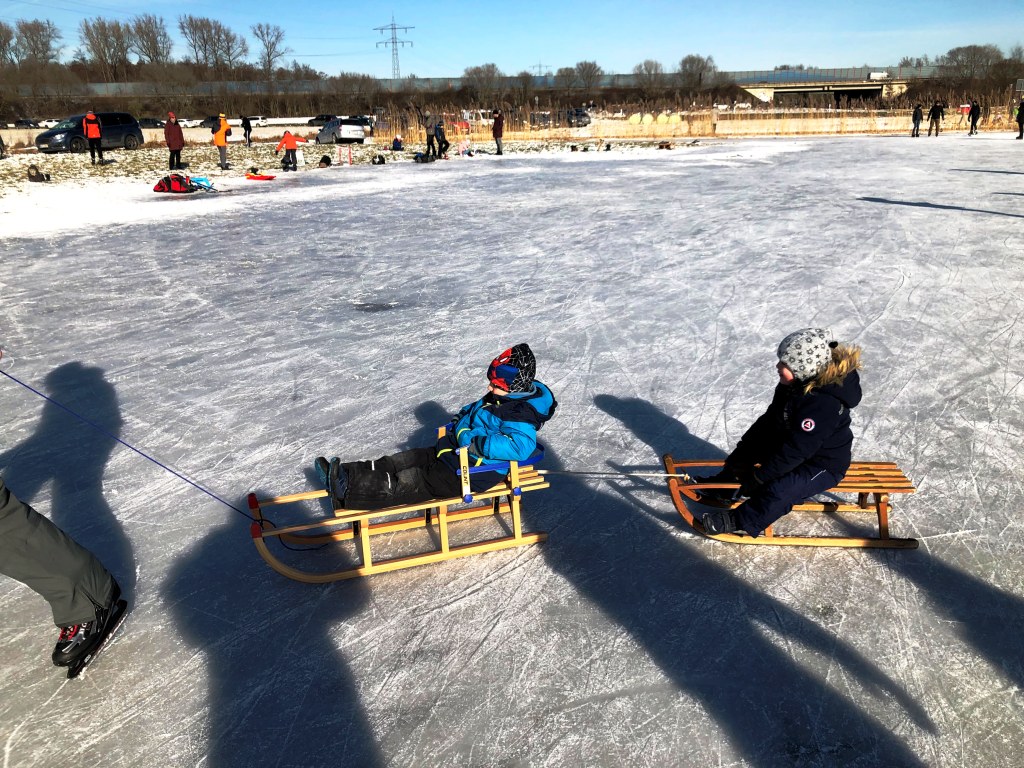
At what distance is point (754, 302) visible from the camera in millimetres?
6797

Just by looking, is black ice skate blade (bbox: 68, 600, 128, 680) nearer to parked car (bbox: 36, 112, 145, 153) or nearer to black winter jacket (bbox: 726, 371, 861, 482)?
black winter jacket (bbox: 726, 371, 861, 482)

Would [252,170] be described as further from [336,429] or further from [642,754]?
[642,754]

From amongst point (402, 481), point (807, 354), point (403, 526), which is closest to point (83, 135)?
point (403, 526)

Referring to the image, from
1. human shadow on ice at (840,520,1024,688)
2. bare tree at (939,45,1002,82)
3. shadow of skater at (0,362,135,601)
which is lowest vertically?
human shadow on ice at (840,520,1024,688)

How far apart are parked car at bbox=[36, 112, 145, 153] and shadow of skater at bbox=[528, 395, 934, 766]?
988 inches

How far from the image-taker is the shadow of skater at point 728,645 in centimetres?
223

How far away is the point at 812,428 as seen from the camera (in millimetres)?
2998

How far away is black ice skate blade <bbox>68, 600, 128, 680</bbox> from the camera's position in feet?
8.32

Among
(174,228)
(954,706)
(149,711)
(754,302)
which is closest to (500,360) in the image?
(149,711)

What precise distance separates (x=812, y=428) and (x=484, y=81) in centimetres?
6755

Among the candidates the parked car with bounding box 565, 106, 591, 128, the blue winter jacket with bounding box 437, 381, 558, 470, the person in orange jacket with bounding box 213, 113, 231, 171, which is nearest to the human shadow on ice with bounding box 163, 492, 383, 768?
the blue winter jacket with bounding box 437, 381, 558, 470

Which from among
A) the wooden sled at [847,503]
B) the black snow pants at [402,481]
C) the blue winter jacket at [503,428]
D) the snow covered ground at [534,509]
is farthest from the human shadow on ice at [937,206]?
the black snow pants at [402,481]

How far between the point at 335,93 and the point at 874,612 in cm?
6078

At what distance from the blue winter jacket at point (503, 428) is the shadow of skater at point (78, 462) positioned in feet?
5.04
